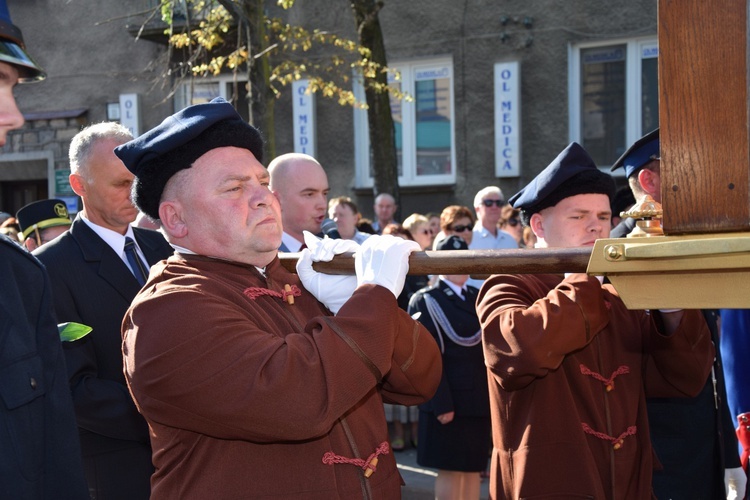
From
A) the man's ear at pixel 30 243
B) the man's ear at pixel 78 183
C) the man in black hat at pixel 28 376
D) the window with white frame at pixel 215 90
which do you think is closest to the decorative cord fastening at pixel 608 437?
the man in black hat at pixel 28 376

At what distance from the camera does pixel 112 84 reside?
14.5 meters

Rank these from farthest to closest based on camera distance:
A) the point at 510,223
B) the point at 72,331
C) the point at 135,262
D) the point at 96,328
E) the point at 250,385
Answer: the point at 510,223, the point at 135,262, the point at 96,328, the point at 72,331, the point at 250,385

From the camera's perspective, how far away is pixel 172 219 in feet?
7.65

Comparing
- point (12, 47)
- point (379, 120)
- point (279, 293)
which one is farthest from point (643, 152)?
point (379, 120)

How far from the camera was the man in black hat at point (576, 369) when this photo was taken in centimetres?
276

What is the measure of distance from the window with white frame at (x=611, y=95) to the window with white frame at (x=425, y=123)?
1847 millimetres

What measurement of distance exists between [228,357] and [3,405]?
530 mm

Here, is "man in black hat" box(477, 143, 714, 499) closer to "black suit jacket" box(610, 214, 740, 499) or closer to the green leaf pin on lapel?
"black suit jacket" box(610, 214, 740, 499)

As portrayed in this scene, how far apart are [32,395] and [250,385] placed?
54cm

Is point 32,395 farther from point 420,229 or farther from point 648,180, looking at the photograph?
point 420,229

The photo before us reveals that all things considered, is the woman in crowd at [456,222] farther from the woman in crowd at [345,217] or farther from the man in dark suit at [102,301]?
the man in dark suit at [102,301]

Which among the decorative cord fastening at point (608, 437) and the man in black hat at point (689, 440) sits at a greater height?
the decorative cord fastening at point (608, 437)

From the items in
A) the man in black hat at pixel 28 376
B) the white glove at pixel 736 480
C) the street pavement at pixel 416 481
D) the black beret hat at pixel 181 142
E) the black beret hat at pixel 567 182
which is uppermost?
the black beret hat at pixel 181 142

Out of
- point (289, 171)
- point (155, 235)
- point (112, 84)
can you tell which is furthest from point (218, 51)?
point (155, 235)
